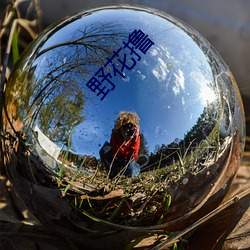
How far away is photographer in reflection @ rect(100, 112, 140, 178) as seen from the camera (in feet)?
5.39

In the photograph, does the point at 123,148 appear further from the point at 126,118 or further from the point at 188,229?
the point at 188,229

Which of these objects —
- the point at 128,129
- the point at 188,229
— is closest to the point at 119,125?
the point at 128,129

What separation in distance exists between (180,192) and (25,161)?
422 millimetres

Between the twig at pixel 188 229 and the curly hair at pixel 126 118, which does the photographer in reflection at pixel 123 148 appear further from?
the twig at pixel 188 229

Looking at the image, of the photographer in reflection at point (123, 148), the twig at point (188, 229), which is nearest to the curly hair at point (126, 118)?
the photographer in reflection at point (123, 148)

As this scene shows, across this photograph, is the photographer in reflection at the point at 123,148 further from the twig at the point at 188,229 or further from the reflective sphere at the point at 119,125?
the twig at the point at 188,229

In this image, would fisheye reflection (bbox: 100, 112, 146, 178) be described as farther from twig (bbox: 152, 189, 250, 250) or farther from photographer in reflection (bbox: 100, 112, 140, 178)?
twig (bbox: 152, 189, 250, 250)

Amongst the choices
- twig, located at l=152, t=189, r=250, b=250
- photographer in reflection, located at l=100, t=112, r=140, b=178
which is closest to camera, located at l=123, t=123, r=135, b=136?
photographer in reflection, located at l=100, t=112, r=140, b=178

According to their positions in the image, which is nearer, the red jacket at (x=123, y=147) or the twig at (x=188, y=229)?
the red jacket at (x=123, y=147)

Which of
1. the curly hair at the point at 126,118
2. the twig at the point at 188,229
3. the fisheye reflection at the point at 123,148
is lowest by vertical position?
the twig at the point at 188,229

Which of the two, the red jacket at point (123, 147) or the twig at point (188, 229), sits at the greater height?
the red jacket at point (123, 147)

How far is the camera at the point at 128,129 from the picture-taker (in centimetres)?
164

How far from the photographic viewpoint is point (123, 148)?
166 centimetres

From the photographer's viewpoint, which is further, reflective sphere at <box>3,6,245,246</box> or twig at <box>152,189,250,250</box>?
twig at <box>152,189,250,250</box>
